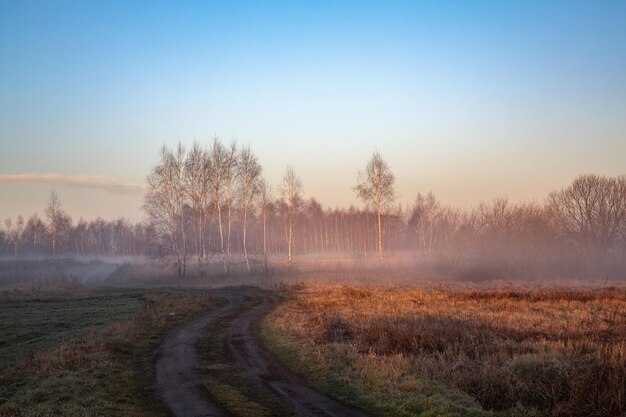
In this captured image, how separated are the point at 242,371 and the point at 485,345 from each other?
784 centimetres

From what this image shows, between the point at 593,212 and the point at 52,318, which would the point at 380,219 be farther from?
the point at 52,318

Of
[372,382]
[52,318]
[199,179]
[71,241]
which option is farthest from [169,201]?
[71,241]

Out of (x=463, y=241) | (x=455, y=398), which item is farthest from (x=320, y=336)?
(x=463, y=241)

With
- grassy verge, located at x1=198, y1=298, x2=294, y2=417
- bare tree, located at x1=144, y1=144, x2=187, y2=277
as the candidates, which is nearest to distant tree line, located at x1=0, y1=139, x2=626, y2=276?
bare tree, located at x1=144, y1=144, x2=187, y2=277

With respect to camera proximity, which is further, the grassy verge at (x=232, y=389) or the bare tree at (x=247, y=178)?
the bare tree at (x=247, y=178)

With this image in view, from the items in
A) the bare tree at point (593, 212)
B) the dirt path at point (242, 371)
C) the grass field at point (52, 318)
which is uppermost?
the bare tree at point (593, 212)

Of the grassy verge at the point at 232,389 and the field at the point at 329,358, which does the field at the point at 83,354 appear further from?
the grassy verge at the point at 232,389

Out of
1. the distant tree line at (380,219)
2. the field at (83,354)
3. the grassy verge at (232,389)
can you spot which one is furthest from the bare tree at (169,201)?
the grassy verge at (232,389)

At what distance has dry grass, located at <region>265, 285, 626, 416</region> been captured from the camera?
30.8 ft

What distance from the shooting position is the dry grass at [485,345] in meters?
9.39

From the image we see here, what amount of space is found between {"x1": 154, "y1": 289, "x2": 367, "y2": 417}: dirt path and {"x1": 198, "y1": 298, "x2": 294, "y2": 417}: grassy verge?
213 mm

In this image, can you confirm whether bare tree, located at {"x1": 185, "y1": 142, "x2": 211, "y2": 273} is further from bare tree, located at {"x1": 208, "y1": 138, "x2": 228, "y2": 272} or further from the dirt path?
the dirt path

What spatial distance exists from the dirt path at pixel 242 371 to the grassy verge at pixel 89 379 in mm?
484

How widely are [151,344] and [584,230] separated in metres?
62.3
